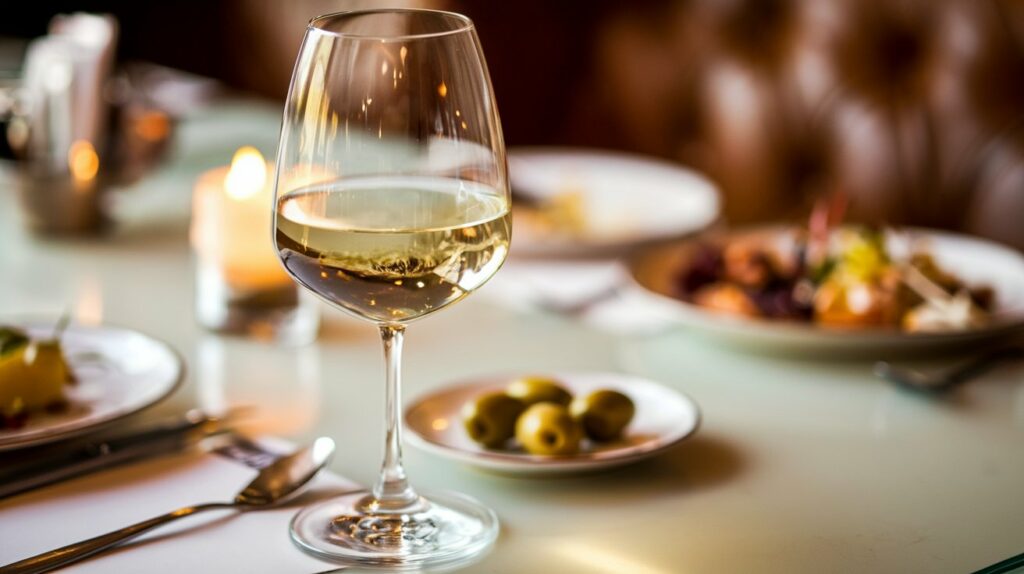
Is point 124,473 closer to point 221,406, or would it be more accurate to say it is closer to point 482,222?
point 221,406

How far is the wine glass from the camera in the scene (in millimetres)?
665

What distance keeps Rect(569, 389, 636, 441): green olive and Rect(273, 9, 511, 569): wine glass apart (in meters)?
0.16

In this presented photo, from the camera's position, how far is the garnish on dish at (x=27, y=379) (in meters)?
0.88

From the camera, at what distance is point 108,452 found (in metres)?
0.84

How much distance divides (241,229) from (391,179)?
1.78 ft

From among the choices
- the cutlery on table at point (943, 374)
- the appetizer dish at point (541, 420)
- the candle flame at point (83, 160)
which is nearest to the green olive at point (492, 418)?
the appetizer dish at point (541, 420)

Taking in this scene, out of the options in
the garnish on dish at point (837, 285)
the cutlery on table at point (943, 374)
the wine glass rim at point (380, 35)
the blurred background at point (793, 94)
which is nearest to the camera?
the wine glass rim at point (380, 35)

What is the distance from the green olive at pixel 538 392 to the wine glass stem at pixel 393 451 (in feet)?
0.52

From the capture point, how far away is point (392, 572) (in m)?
0.68

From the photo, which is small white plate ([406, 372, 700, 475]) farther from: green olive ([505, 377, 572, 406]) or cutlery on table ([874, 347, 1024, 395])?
cutlery on table ([874, 347, 1024, 395])

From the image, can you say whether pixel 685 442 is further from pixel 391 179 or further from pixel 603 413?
pixel 391 179

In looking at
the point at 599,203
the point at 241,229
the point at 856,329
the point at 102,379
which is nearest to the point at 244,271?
the point at 241,229

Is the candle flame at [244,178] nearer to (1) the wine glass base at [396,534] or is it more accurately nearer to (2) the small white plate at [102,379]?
(2) the small white plate at [102,379]

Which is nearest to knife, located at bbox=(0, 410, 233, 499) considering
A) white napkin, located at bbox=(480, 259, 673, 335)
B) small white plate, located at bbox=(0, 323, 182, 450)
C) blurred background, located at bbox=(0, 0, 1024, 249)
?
small white plate, located at bbox=(0, 323, 182, 450)
